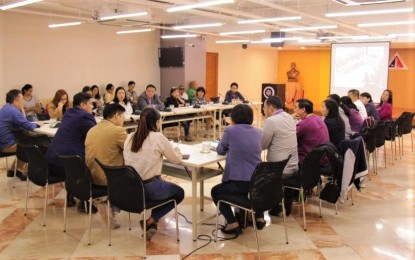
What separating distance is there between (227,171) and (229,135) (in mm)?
313

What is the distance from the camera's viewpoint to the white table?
3.59 metres

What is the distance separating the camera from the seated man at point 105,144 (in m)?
3.55

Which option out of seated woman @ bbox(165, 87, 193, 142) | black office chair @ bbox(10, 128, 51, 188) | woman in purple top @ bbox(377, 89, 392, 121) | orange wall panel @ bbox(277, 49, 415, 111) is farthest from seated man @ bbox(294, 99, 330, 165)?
orange wall panel @ bbox(277, 49, 415, 111)

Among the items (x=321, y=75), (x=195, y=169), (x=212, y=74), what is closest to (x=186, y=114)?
(x=195, y=169)

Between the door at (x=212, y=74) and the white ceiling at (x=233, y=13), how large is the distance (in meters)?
2.06

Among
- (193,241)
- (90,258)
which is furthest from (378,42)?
(90,258)

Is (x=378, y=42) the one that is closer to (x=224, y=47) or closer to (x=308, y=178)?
(x=224, y=47)

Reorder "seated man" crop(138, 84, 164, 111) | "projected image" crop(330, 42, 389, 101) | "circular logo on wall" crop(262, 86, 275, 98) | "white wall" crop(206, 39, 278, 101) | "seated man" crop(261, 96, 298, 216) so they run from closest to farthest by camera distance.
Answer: "seated man" crop(261, 96, 298, 216), "seated man" crop(138, 84, 164, 111), "projected image" crop(330, 42, 389, 101), "circular logo on wall" crop(262, 86, 275, 98), "white wall" crop(206, 39, 278, 101)

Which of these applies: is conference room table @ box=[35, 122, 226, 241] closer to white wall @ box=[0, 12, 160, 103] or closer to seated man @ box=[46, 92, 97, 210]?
seated man @ box=[46, 92, 97, 210]

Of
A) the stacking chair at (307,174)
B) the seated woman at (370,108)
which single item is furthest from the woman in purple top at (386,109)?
the stacking chair at (307,174)

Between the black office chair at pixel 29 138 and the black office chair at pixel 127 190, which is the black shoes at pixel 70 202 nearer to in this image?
the black office chair at pixel 29 138

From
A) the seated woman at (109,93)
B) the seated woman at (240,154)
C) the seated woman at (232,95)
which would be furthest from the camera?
the seated woman at (232,95)

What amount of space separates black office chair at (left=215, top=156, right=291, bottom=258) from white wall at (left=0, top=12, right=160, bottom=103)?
22.2ft

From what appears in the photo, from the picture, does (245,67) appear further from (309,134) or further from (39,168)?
(39,168)
